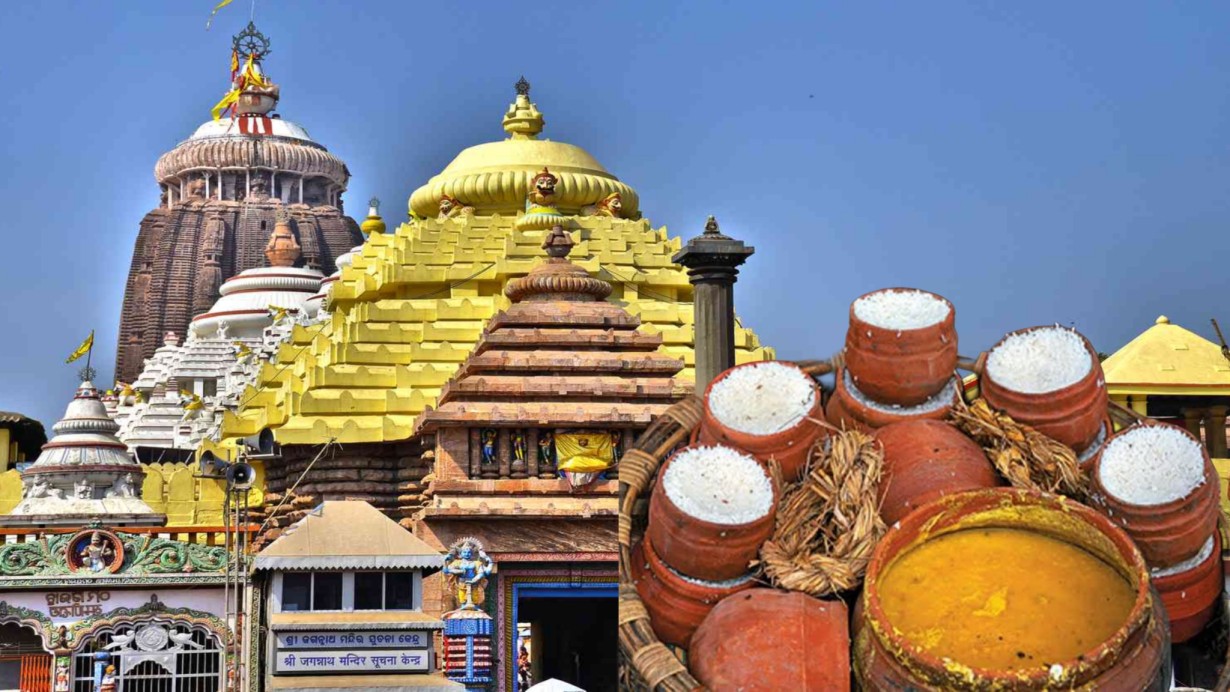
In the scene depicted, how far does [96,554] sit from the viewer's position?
18844mm

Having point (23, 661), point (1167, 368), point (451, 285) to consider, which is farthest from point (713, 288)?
point (451, 285)

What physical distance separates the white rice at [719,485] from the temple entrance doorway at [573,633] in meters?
15.3

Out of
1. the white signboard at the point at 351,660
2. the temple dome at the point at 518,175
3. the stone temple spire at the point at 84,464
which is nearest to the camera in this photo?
the white signboard at the point at 351,660

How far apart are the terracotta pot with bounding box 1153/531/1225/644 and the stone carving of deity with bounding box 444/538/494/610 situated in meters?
14.8

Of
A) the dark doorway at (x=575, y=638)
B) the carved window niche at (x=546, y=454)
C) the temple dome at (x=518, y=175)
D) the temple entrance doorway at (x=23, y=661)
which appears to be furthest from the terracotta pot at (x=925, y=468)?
the temple dome at (x=518, y=175)

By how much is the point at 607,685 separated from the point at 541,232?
9910 mm

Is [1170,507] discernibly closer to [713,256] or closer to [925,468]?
[925,468]

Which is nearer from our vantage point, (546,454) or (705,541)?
(705,541)

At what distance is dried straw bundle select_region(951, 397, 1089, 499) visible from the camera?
7387 mm

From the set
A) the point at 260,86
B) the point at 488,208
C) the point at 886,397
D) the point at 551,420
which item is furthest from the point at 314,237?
the point at 886,397

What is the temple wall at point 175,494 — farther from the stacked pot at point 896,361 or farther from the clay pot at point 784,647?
the clay pot at point 784,647

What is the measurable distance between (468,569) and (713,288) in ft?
33.2

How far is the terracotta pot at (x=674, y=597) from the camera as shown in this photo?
24.5 feet

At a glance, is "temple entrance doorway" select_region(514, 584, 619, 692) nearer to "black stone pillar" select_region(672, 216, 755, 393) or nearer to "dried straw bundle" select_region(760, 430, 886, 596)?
"black stone pillar" select_region(672, 216, 755, 393)
